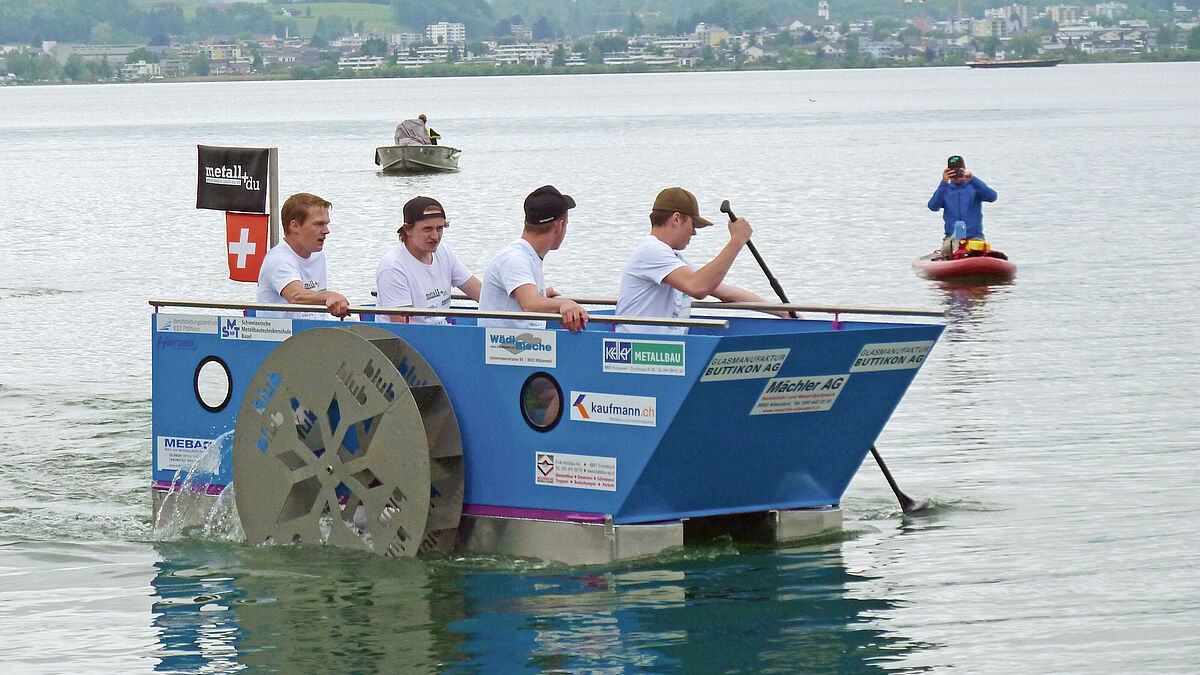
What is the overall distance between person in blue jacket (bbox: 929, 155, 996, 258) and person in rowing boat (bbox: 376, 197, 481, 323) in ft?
45.3

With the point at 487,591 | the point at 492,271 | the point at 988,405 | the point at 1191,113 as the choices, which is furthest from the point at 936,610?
the point at 1191,113

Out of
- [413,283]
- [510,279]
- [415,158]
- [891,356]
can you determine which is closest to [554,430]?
[510,279]

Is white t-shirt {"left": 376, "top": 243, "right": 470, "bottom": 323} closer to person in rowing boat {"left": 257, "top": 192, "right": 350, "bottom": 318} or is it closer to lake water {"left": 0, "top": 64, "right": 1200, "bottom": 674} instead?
person in rowing boat {"left": 257, "top": 192, "right": 350, "bottom": 318}

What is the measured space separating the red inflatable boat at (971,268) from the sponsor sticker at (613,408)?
1677 cm

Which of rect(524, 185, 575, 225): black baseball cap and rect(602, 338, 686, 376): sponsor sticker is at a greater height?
rect(524, 185, 575, 225): black baseball cap

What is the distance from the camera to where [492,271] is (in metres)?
9.61

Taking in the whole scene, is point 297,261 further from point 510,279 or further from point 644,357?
point 644,357

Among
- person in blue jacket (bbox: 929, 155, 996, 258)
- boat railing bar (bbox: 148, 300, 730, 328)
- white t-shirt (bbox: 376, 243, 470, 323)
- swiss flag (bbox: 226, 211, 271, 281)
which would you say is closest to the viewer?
boat railing bar (bbox: 148, 300, 730, 328)

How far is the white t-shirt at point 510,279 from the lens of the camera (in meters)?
9.46

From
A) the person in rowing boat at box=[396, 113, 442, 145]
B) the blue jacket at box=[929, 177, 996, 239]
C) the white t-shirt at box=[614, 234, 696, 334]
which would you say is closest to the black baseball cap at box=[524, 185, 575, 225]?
the white t-shirt at box=[614, 234, 696, 334]

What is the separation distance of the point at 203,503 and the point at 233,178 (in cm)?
257

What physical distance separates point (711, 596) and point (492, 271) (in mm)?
2011

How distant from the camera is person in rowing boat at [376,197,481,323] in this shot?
32.7 feet

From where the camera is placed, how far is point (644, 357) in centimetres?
873
